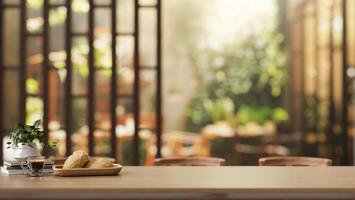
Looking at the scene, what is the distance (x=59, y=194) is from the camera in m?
2.49

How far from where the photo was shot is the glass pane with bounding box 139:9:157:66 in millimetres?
9570

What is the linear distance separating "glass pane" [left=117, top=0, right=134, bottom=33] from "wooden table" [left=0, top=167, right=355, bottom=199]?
6620 mm

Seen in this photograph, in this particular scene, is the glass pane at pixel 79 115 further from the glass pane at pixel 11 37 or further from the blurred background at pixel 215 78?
the glass pane at pixel 11 37

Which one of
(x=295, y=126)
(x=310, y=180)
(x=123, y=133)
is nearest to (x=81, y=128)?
(x=123, y=133)

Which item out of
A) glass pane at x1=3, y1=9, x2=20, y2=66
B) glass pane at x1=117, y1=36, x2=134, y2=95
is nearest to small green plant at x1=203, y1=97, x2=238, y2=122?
glass pane at x1=117, y1=36, x2=134, y2=95

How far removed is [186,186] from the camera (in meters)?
2.57

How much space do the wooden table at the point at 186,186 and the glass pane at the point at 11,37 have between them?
2824 millimetres

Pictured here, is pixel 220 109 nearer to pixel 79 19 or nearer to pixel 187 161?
pixel 79 19

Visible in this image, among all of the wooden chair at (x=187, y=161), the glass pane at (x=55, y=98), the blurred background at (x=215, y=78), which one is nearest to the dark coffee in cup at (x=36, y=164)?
the wooden chair at (x=187, y=161)

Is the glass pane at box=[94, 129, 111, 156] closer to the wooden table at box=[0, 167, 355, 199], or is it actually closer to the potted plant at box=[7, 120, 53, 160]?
the potted plant at box=[7, 120, 53, 160]

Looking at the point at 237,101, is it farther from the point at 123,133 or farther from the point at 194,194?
the point at 194,194

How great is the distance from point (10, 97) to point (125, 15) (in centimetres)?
415

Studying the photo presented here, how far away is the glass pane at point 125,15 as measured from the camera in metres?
9.42

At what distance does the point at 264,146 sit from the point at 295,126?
1.83ft
